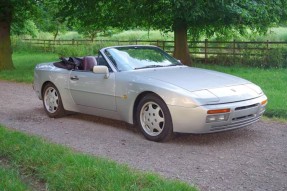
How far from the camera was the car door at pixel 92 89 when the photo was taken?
7.00 meters

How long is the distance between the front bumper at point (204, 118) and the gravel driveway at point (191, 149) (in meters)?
0.28

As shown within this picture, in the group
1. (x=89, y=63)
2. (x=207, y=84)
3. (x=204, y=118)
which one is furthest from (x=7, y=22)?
(x=204, y=118)

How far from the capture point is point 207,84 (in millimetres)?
6250

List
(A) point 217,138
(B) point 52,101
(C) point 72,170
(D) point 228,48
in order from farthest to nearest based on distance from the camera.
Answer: (D) point 228,48 < (B) point 52,101 < (A) point 217,138 < (C) point 72,170

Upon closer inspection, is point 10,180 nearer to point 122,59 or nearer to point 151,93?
point 151,93

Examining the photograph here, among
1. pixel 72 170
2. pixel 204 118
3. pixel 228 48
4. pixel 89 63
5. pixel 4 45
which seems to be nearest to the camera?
pixel 72 170

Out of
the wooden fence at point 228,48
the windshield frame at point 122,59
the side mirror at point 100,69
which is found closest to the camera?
the side mirror at point 100,69

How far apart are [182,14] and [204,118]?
10.9 meters

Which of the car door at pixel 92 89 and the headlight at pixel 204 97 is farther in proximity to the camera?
the car door at pixel 92 89

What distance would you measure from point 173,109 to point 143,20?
13.7m

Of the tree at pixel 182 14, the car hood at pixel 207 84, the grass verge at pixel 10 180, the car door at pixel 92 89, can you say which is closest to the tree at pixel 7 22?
the tree at pixel 182 14

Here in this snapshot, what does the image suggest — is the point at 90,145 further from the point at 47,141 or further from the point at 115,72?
the point at 115,72

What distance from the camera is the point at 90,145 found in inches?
244

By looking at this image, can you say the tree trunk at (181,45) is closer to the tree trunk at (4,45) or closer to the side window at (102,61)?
the tree trunk at (4,45)
